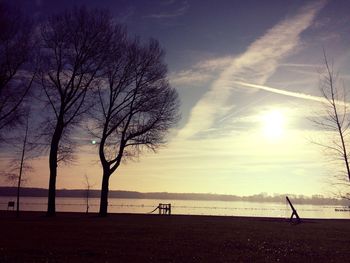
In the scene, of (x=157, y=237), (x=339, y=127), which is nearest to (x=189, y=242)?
(x=157, y=237)

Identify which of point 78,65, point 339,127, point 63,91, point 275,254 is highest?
point 78,65

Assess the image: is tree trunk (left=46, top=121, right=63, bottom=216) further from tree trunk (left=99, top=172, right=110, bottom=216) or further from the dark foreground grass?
the dark foreground grass

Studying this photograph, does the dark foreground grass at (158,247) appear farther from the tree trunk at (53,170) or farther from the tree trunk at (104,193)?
the tree trunk at (104,193)

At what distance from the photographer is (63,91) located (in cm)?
3356

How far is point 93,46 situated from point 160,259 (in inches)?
986

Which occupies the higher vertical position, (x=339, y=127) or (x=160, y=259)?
(x=339, y=127)

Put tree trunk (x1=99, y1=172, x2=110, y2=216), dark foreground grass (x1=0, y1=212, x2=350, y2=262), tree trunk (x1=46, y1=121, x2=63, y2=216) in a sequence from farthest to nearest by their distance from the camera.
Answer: tree trunk (x1=99, y1=172, x2=110, y2=216)
tree trunk (x1=46, y1=121, x2=63, y2=216)
dark foreground grass (x1=0, y1=212, x2=350, y2=262)

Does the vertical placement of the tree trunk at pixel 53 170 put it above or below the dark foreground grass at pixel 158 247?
above

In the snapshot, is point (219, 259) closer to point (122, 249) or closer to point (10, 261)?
point (122, 249)

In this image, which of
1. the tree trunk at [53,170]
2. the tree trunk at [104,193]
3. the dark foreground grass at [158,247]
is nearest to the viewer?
the dark foreground grass at [158,247]

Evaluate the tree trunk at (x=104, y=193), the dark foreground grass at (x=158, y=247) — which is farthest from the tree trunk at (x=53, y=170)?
the dark foreground grass at (x=158, y=247)

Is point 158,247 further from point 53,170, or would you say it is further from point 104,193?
point 104,193

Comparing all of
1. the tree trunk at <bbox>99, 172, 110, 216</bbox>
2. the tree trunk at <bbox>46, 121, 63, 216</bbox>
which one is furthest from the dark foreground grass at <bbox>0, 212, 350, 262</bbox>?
the tree trunk at <bbox>99, 172, 110, 216</bbox>

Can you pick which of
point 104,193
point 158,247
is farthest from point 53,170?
point 158,247
